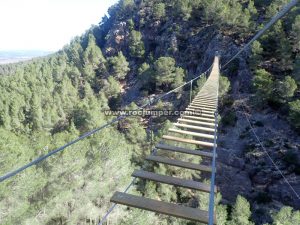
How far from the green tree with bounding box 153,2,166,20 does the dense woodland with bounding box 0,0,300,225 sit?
→ 0.23 meters

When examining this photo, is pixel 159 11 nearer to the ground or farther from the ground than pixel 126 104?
farther from the ground

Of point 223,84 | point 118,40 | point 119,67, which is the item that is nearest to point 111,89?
point 119,67

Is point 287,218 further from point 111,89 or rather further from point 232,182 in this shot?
point 111,89

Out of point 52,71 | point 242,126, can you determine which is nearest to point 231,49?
point 242,126

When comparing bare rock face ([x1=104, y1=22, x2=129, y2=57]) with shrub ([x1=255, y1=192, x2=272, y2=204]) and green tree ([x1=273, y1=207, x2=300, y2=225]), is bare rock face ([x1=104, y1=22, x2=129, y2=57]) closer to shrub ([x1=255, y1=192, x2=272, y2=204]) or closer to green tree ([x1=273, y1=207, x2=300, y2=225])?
shrub ([x1=255, y1=192, x2=272, y2=204])

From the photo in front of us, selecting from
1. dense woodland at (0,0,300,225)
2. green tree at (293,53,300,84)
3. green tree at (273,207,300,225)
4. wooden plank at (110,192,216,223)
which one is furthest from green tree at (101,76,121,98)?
wooden plank at (110,192,216,223)

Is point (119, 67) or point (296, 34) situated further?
point (119, 67)

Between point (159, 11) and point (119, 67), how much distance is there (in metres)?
14.7

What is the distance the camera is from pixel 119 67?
4691 centimetres

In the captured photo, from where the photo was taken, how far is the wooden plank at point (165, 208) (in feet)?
7.78

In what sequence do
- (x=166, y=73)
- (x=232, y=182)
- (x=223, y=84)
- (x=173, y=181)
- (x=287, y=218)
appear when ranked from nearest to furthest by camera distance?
(x=173, y=181) → (x=287, y=218) → (x=232, y=182) → (x=223, y=84) → (x=166, y=73)

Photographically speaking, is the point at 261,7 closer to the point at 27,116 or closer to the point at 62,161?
the point at 62,161

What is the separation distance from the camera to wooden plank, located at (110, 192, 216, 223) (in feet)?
7.78

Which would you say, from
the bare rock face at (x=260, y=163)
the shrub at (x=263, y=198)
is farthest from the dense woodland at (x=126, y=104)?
the shrub at (x=263, y=198)
